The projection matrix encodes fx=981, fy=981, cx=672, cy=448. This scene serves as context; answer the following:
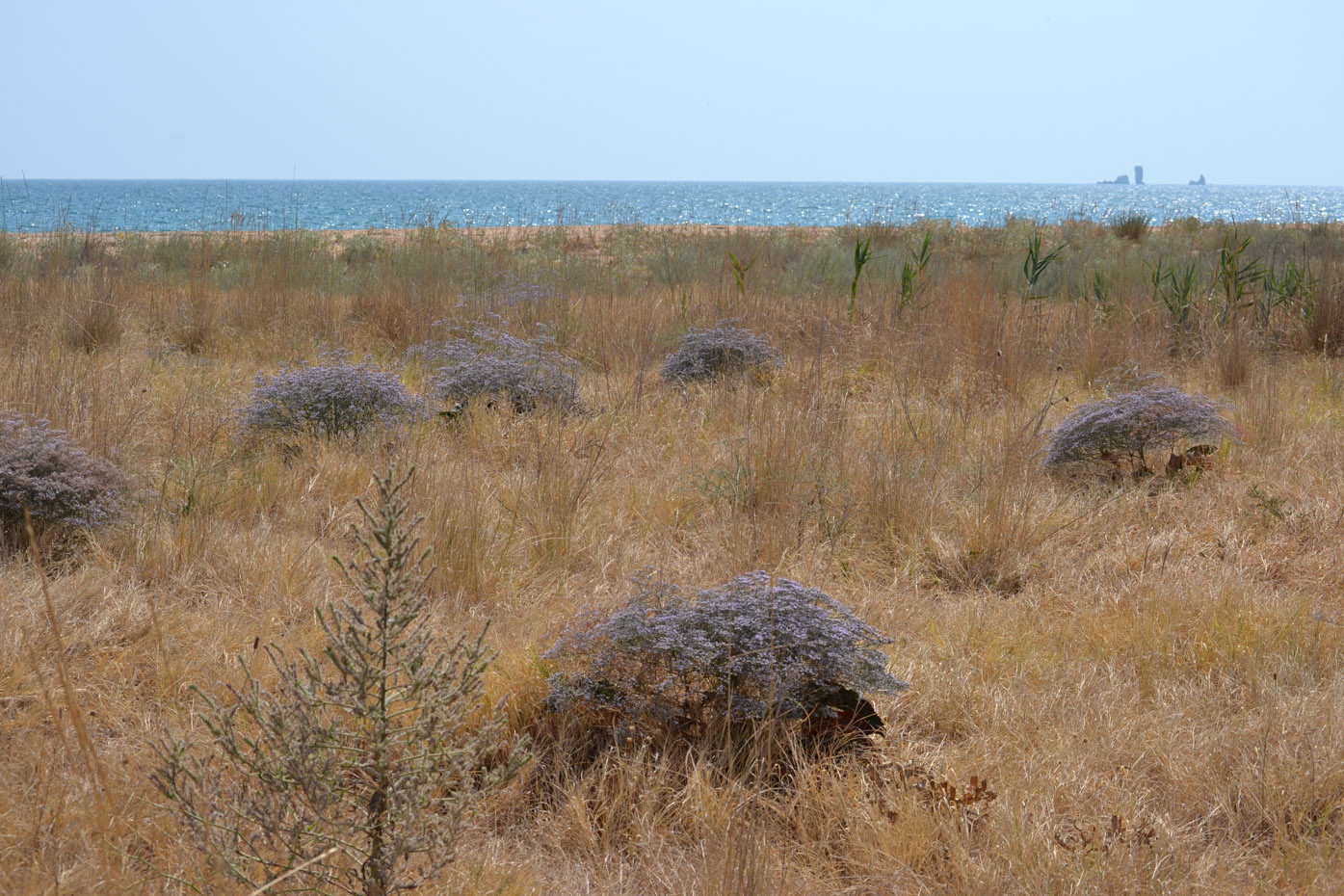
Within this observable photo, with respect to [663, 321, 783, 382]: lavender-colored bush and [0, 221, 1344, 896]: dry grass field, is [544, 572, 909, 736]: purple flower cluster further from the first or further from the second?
[663, 321, 783, 382]: lavender-colored bush

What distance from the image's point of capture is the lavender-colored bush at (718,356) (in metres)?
5.70

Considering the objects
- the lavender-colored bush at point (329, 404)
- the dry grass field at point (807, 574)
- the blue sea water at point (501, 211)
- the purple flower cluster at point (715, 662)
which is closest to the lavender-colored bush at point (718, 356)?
the dry grass field at point (807, 574)

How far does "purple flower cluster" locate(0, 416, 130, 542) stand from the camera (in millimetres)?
3066

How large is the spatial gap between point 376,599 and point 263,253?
7.60 meters

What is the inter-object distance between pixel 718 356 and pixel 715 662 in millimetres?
3747

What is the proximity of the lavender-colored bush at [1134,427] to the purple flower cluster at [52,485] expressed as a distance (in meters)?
3.74

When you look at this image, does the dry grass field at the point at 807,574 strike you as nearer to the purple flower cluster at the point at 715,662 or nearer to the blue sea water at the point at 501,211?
the purple flower cluster at the point at 715,662

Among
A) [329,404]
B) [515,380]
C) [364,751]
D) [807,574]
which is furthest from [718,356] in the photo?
[364,751]

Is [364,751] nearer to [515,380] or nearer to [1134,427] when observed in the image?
[515,380]

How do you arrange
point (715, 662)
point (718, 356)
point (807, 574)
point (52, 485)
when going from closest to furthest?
point (715, 662)
point (52, 485)
point (807, 574)
point (718, 356)

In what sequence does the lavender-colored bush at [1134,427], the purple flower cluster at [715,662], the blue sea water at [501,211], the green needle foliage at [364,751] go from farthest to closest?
the blue sea water at [501,211] → the lavender-colored bush at [1134,427] → the purple flower cluster at [715,662] → the green needle foliage at [364,751]

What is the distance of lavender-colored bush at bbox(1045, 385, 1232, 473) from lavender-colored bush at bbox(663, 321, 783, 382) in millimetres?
1854

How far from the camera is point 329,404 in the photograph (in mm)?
4449

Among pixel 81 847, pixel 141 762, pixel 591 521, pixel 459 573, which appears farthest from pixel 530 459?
pixel 81 847
